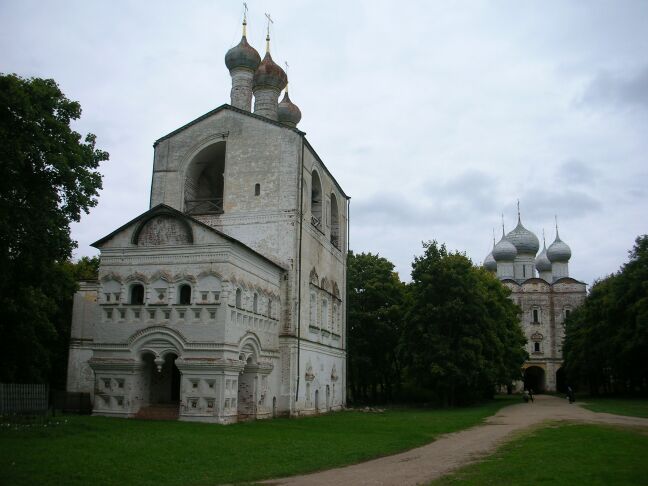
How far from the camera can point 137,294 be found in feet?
76.1

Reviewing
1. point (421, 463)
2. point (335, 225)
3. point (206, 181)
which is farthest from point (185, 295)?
point (335, 225)

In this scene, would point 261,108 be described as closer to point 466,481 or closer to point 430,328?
point 430,328

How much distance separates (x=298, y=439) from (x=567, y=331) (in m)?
43.9

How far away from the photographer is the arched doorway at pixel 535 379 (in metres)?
64.2

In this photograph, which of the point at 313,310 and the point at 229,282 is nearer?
the point at 229,282

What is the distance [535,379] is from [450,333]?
33.2 meters

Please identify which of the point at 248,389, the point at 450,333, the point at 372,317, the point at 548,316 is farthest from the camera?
the point at 548,316

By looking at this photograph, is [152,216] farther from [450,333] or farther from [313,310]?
[450,333]

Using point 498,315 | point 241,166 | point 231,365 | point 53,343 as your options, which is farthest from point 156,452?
point 498,315

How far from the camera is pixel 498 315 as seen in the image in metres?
41.5

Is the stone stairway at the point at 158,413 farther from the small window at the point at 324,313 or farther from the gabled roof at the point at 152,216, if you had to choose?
the small window at the point at 324,313

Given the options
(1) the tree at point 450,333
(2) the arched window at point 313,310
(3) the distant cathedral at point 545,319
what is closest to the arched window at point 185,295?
(2) the arched window at point 313,310

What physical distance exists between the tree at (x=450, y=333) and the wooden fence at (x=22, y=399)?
72.0 feet

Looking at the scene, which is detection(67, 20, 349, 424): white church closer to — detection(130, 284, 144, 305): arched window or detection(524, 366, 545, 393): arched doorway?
detection(130, 284, 144, 305): arched window
